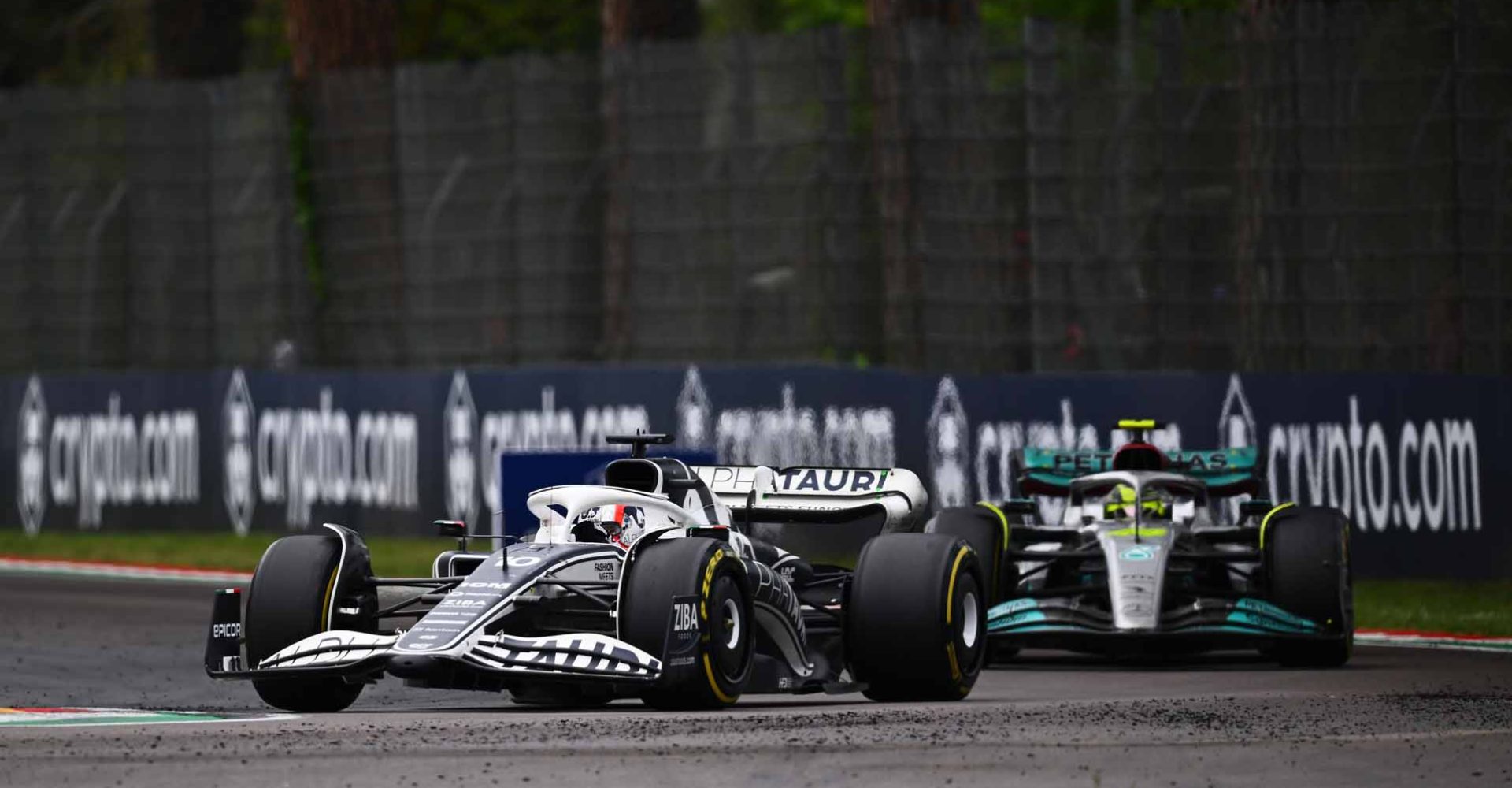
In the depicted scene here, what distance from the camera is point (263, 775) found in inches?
345

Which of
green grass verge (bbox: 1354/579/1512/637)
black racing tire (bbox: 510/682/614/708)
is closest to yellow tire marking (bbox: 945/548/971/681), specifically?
black racing tire (bbox: 510/682/614/708)

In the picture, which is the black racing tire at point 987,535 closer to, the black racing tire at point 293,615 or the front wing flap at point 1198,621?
the front wing flap at point 1198,621

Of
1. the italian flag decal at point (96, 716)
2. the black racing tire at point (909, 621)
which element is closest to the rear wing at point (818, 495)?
the black racing tire at point (909, 621)

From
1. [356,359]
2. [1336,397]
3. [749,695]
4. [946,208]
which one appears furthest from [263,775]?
[356,359]

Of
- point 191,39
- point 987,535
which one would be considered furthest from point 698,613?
point 191,39

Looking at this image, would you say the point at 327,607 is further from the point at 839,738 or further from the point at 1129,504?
the point at 1129,504

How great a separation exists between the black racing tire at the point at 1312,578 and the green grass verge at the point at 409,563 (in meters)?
2.05

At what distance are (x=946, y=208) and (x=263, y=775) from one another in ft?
44.2

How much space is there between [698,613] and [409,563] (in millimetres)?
11307

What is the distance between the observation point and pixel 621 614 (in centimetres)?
1095

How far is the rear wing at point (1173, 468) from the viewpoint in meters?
16.0

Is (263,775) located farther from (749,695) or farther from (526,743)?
(749,695)

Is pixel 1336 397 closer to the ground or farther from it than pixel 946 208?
closer to the ground

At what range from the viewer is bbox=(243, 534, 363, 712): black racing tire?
1154cm
